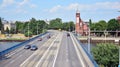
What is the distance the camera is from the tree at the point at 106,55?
74.2 m

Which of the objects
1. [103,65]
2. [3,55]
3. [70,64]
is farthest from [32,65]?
[103,65]

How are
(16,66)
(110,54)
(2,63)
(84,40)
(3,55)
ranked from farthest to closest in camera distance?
(84,40)
(110,54)
(3,55)
(2,63)
(16,66)

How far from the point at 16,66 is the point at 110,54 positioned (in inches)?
1151

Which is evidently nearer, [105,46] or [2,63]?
[2,63]

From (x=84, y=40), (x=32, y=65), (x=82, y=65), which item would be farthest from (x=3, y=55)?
(x=84, y=40)

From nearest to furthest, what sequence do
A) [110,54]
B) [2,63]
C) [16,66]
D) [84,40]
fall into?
[16,66]
[2,63]
[110,54]
[84,40]

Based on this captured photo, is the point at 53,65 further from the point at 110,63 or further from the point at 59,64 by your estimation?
the point at 110,63

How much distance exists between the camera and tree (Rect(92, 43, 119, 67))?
244 feet

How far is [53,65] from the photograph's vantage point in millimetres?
55719

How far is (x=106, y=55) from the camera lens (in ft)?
252

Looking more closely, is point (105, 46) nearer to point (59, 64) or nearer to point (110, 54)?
point (110, 54)

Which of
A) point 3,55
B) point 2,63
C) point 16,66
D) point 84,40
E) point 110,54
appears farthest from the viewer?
point 84,40

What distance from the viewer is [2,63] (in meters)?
58.2

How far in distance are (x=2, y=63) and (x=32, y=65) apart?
20.0 feet
